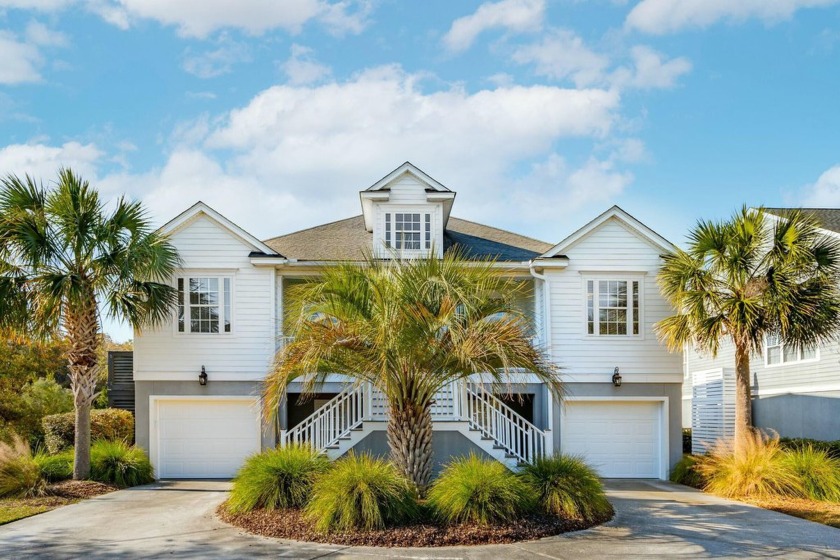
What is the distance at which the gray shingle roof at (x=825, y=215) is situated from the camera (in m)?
19.3

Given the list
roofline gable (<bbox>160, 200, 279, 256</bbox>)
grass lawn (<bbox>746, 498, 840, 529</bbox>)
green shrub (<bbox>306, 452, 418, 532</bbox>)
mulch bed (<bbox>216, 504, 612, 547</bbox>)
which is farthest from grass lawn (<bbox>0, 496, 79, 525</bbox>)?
grass lawn (<bbox>746, 498, 840, 529</bbox>)

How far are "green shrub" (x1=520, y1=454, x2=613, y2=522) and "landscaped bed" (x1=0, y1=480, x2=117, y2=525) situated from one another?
833 centimetres

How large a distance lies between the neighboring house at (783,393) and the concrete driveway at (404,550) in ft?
22.3

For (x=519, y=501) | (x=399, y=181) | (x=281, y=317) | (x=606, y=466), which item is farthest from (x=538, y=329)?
(x=519, y=501)

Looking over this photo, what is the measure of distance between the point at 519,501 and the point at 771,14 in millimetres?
11162

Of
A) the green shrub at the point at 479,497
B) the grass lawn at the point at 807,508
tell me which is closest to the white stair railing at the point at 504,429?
the grass lawn at the point at 807,508

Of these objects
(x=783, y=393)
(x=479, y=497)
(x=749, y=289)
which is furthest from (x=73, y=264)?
(x=783, y=393)

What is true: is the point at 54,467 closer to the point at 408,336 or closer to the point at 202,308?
the point at 202,308

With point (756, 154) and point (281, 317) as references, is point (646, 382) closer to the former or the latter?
point (756, 154)

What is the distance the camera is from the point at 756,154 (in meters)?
17.3

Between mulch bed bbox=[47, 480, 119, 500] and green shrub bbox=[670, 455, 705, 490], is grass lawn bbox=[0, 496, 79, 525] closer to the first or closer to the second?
mulch bed bbox=[47, 480, 119, 500]

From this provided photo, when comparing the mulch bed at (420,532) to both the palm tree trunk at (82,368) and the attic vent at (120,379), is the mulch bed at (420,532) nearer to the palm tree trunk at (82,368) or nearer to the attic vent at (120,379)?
the palm tree trunk at (82,368)

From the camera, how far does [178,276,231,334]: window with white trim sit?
17.6 meters

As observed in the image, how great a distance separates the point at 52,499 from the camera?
13.4 metres
